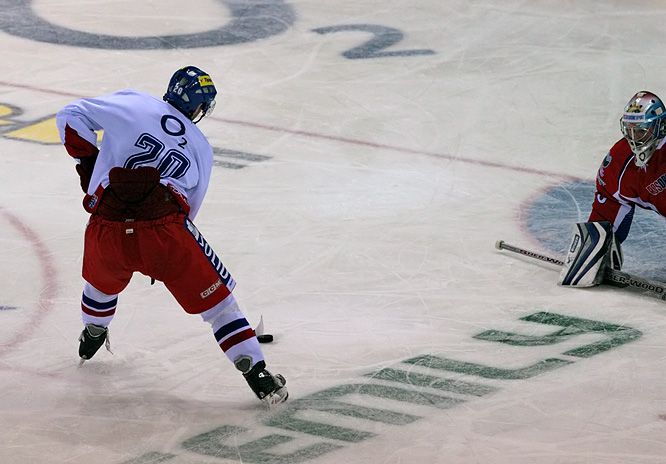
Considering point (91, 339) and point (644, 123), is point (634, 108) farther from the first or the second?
point (91, 339)

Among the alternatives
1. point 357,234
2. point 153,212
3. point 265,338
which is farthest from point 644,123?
point 153,212

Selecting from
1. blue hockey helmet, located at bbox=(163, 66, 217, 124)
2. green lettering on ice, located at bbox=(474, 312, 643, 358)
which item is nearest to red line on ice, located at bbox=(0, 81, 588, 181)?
green lettering on ice, located at bbox=(474, 312, 643, 358)

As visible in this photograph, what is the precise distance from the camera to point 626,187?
5105 millimetres

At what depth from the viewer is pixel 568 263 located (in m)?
5.11

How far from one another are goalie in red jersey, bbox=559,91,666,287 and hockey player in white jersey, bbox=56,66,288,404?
1731 millimetres

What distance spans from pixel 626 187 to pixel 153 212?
2.20m

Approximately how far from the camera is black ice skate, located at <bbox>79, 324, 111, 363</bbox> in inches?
161

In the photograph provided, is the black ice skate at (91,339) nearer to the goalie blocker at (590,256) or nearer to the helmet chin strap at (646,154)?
the goalie blocker at (590,256)

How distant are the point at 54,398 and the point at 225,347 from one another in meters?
0.58

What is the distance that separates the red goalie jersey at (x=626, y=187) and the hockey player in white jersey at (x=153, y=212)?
76.9 inches

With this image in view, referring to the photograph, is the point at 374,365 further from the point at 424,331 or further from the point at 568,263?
the point at 568,263

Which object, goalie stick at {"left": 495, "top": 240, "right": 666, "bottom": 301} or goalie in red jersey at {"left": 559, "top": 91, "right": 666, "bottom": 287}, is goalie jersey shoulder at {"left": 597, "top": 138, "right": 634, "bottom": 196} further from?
goalie stick at {"left": 495, "top": 240, "right": 666, "bottom": 301}

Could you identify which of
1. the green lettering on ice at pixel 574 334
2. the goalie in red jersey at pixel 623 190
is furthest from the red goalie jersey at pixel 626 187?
the green lettering on ice at pixel 574 334

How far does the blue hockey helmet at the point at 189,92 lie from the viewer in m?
3.92
